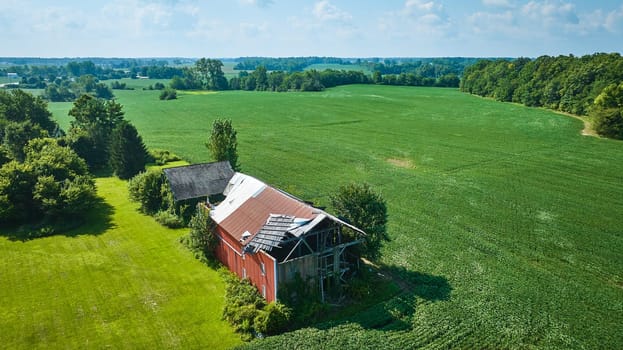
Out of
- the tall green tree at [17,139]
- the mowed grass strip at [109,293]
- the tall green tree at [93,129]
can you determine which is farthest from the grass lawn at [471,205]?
the tall green tree at [17,139]

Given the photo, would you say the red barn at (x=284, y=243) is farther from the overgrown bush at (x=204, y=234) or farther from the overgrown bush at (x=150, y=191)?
the overgrown bush at (x=150, y=191)

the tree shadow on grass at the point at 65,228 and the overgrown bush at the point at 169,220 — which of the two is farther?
the overgrown bush at the point at 169,220

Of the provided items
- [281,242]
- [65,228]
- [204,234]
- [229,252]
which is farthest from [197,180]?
[281,242]

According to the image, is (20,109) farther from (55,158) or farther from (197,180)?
(197,180)

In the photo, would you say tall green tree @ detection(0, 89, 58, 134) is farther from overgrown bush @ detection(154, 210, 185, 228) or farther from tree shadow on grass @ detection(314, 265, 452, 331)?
tree shadow on grass @ detection(314, 265, 452, 331)

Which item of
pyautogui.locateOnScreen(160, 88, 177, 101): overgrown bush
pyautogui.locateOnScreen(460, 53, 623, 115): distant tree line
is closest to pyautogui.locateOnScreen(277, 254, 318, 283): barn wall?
pyautogui.locateOnScreen(460, 53, 623, 115): distant tree line

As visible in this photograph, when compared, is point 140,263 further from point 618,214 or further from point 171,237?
point 618,214

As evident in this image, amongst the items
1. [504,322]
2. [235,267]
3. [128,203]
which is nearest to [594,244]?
[504,322]
